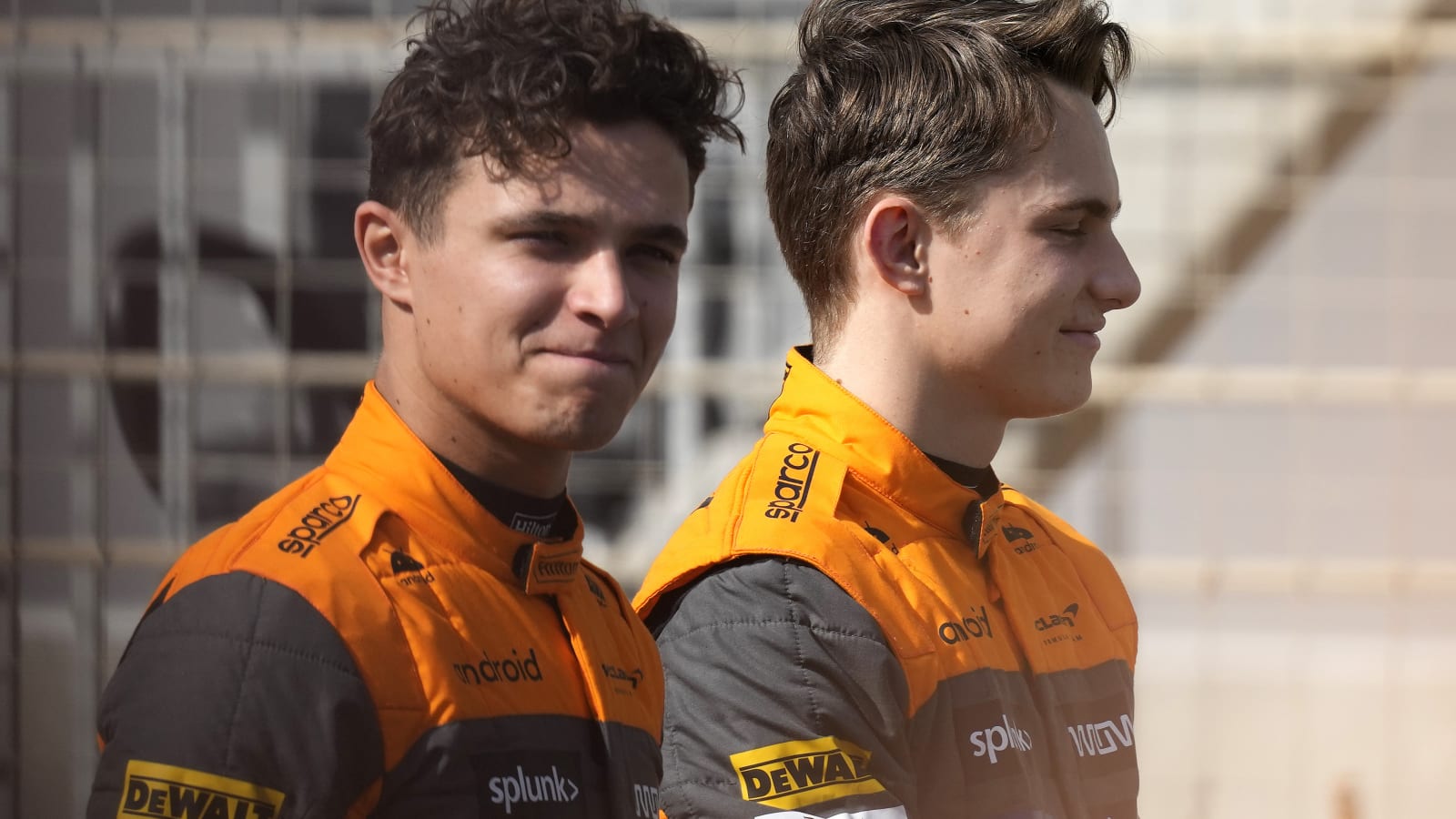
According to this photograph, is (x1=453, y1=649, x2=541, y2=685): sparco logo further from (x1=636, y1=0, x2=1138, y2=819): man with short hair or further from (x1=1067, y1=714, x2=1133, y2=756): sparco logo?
(x1=1067, y1=714, x2=1133, y2=756): sparco logo

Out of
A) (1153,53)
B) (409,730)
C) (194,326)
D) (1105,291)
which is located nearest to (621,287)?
(409,730)

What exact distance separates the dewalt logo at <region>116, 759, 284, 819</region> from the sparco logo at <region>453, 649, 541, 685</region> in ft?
0.72

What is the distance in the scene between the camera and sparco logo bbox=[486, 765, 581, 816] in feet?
4.57

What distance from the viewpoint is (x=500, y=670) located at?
1.45 meters

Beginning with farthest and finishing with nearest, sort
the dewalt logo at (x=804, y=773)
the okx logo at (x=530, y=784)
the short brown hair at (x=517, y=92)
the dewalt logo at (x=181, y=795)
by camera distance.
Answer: the dewalt logo at (x=804, y=773)
the short brown hair at (x=517, y=92)
the okx logo at (x=530, y=784)
the dewalt logo at (x=181, y=795)

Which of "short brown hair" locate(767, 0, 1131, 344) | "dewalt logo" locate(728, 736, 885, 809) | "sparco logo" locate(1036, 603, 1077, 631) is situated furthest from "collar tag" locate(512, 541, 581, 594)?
"sparco logo" locate(1036, 603, 1077, 631)

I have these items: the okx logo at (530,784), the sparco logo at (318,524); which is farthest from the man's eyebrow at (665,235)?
the okx logo at (530,784)

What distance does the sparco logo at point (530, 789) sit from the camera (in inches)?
54.9

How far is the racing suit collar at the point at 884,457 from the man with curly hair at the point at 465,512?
38 cm

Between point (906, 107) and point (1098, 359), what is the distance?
3533 mm

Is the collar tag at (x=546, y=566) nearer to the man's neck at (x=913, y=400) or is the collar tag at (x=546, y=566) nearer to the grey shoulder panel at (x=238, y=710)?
the grey shoulder panel at (x=238, y=710)

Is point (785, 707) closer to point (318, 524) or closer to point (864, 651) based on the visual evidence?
point (864, 651)

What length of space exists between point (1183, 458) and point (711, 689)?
12.3ft

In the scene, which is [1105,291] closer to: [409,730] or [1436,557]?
[409,730]
